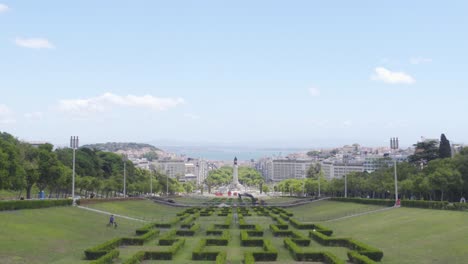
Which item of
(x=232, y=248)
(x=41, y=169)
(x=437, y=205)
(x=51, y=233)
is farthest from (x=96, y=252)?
(x=41, y=169)

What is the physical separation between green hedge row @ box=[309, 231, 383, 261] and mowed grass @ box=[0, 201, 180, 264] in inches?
592

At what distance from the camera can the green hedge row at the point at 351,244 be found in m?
27.5

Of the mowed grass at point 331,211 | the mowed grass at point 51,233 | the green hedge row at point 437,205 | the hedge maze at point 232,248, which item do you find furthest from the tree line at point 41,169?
the green hedge row at point 437,205

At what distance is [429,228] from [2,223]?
28.1 metres

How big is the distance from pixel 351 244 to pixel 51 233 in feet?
64.4

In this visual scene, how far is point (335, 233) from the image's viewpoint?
139ft

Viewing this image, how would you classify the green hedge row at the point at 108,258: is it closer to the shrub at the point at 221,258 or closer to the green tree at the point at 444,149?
the shrub at the point at 221,258

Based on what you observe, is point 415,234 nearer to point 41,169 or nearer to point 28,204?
point 28,204

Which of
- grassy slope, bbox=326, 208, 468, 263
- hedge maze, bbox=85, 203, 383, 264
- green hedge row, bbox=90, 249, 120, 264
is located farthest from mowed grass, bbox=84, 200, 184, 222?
green hedge row, bbox=90, 249, 120, 264

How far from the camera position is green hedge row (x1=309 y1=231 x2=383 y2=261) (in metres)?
27.5

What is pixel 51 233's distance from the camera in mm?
34375

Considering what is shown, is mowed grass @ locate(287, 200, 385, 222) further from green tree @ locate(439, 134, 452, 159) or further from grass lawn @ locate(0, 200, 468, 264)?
green tree @ locate(439, 134, 452, 159)

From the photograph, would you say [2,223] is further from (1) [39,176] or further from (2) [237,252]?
(1) [39,176]

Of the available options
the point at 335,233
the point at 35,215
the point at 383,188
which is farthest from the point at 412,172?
the point at 35,215
